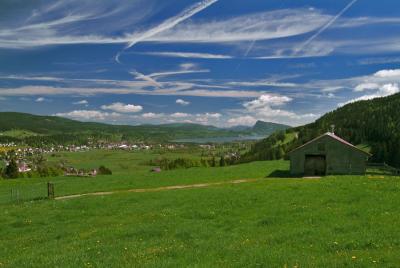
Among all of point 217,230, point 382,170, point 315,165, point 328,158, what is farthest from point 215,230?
point 382,170

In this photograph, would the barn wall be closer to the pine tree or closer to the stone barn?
the stone barn

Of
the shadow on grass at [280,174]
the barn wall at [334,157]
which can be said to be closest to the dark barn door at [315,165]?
the barn wall at [334,157]

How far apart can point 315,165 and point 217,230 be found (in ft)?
155

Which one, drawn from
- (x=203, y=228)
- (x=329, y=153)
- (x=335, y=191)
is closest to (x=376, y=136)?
(x=329, y=153)

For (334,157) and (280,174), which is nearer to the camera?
(334,157)

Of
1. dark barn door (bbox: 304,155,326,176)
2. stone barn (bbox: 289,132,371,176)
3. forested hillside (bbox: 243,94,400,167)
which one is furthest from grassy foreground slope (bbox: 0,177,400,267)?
forested hillside (bbox: 243,94,400,167)

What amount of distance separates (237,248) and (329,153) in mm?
51826

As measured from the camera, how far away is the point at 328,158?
64.2 m

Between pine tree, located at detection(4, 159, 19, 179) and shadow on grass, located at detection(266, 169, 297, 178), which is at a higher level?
shadow on grass, located at detection(266, 169, 297, 178)

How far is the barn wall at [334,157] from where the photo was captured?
208 ft

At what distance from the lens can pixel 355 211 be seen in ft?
74.0

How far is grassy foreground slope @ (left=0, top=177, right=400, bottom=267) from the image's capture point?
49.6 ft

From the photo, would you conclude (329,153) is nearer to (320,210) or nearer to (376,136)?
(320,210)

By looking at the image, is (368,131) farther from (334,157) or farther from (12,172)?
(12,172)
